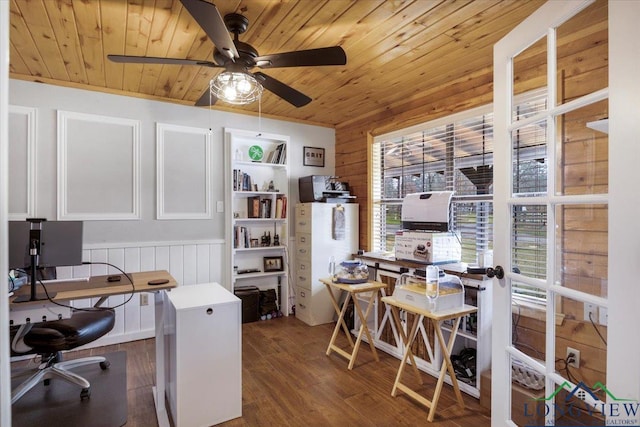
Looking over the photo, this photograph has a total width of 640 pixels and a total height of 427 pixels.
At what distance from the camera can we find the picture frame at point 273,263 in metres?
3.97

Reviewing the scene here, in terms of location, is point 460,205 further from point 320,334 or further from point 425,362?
point 320,334

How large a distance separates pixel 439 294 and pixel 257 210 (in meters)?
2.35

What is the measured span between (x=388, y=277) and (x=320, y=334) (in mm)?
981

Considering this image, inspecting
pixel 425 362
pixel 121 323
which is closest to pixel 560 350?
pixel 425 362

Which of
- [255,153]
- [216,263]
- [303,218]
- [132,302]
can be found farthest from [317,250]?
[132,302]

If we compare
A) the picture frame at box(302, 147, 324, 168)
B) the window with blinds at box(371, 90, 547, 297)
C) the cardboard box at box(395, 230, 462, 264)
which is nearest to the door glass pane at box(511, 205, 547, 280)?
the window with blinds at box(371, 90, 547, 297)

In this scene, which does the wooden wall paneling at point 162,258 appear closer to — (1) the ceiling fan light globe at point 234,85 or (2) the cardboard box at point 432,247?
(1) the ceiling fan light globe at point 234,85

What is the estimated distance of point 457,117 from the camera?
2869 millimetres

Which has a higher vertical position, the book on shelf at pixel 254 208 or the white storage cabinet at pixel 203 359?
the book on shelf at pixel 254 208

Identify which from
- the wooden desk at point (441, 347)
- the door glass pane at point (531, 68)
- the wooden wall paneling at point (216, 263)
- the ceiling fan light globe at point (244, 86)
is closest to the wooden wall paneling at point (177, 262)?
the wooden wall paneling at point (216, 263)

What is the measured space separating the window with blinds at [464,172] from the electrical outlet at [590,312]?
0.22m

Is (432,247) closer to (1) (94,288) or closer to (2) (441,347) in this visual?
(2) (441,347)

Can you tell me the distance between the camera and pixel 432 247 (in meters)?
2.62

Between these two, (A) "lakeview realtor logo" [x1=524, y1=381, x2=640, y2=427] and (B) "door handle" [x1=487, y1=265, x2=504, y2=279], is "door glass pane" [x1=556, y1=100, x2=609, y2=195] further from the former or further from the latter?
(A) "lakeview realtor logo" [x1=524, y1=381, x2=640, y2=427]
